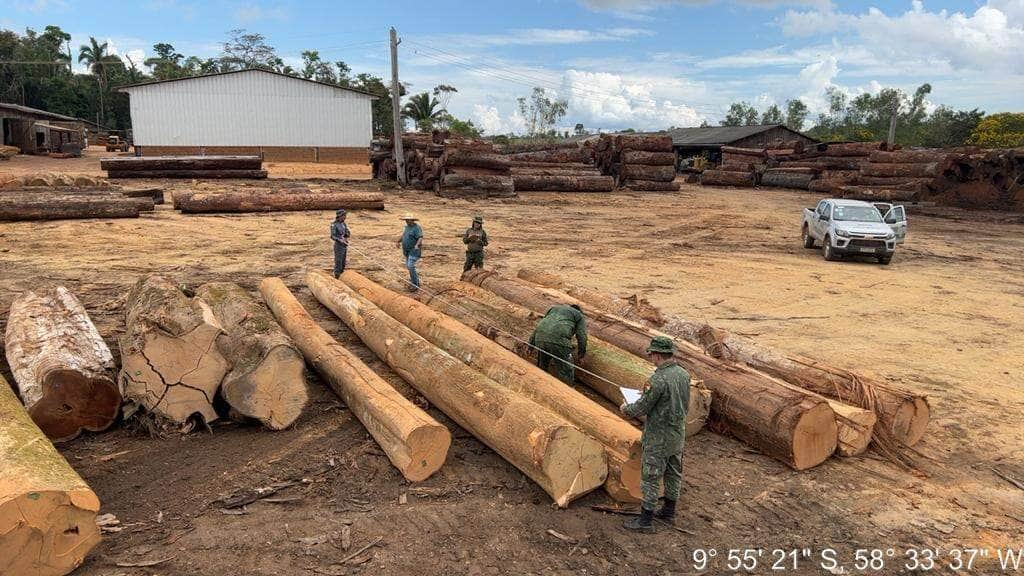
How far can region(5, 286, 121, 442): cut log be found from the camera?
5652 millimetres

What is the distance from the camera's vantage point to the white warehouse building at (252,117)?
39281 mm

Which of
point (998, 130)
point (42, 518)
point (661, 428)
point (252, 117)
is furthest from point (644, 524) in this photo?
point (998, 130)

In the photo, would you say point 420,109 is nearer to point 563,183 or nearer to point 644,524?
point 563,183

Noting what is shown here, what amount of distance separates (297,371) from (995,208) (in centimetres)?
3017

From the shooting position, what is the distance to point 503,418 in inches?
214

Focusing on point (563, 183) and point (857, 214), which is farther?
point (563, 183)

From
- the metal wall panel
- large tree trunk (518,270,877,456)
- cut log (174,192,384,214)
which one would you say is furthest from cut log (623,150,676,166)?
large tree trunk (518,270,877,456)

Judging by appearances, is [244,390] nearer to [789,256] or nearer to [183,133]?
[789,256]

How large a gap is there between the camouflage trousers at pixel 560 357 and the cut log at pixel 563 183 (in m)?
23.8

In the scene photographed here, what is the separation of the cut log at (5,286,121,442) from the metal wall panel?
37421 mm

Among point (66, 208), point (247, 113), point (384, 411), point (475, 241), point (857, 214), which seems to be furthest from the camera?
point (247, 113)

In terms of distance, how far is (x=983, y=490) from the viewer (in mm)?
5488

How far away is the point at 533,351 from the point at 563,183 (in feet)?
81.6

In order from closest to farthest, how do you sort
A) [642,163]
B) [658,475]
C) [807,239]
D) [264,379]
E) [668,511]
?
[658,475], [668,511], [264,379], [807,239], [642,163]
